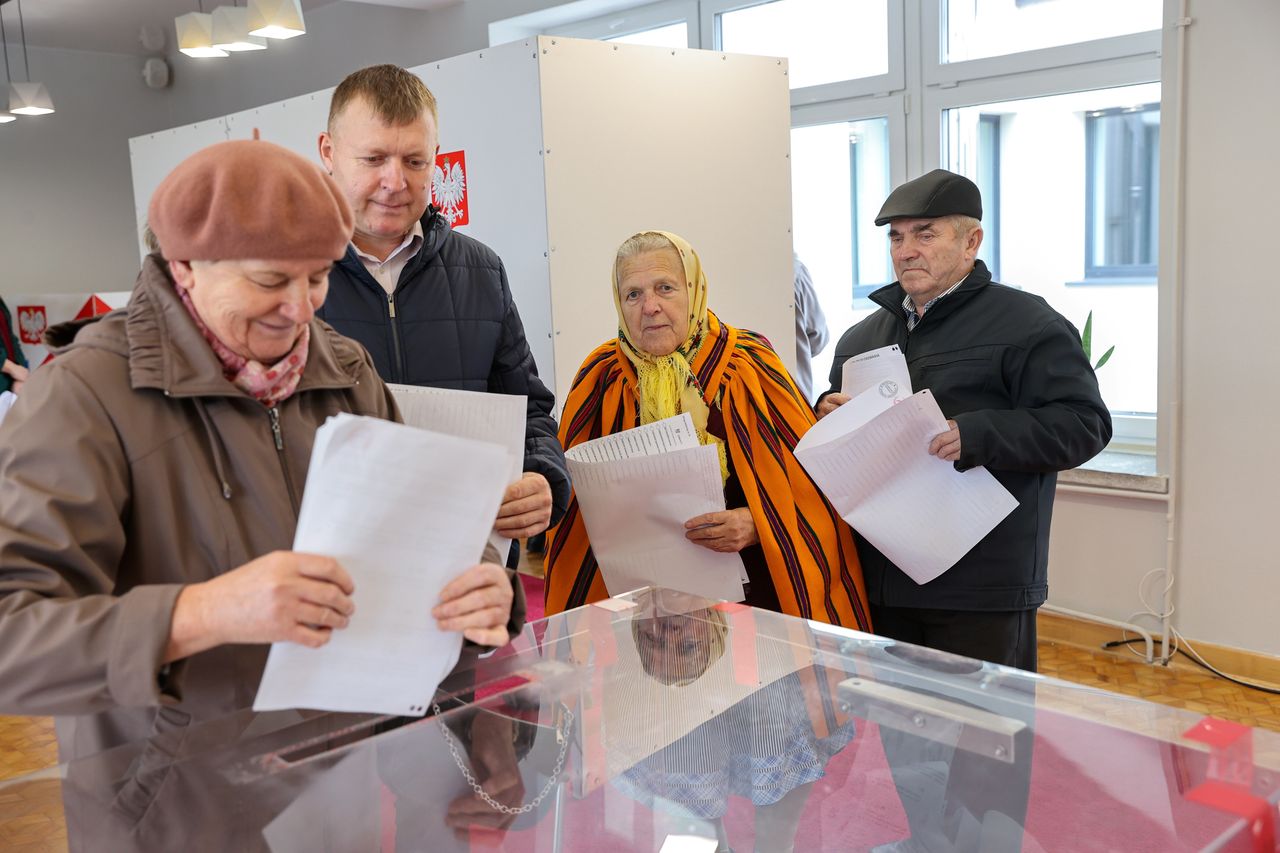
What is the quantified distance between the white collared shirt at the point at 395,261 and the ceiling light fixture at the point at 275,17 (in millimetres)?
3700

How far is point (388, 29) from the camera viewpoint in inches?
275

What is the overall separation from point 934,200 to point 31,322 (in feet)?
15.5

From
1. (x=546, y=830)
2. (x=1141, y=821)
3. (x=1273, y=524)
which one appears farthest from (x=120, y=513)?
(x=1273, y=524)

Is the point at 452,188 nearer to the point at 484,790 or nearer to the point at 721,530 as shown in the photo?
the point at 721,530

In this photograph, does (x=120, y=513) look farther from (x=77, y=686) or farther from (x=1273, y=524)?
(x=1273, y=524)

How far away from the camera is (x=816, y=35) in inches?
204

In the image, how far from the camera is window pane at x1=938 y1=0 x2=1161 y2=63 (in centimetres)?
398

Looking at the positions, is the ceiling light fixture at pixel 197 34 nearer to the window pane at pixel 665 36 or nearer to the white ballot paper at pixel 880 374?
the window pane at pixel 665 36

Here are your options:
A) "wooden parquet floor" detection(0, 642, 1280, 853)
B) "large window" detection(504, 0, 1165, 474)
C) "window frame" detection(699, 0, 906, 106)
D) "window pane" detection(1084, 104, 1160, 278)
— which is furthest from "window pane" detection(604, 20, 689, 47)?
"wooden parquet floor" detection(0, 642, 1280, 853)

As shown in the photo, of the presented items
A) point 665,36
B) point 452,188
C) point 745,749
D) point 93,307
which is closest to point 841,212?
point 665,36

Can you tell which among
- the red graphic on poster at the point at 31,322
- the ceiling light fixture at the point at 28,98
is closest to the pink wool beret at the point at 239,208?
the red graphic on poster at the point at 31,322

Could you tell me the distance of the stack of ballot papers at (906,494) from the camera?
6.89 ft

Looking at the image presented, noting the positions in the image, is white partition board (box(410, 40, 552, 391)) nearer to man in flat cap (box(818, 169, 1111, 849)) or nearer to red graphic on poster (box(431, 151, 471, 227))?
red graphic on poster (box(431, 151, 471, 227))

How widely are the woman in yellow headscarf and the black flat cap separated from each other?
43 centimetres
